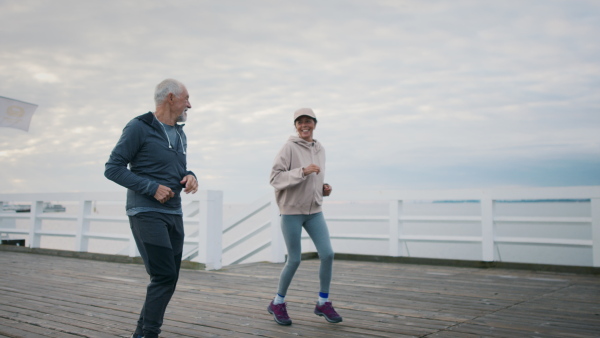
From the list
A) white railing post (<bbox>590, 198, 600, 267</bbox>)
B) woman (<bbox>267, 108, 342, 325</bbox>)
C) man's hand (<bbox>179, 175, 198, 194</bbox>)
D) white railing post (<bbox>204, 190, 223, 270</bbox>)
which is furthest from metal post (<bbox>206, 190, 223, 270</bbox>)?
white railing post (<bbox>590, 198, 600, 267</bbox>)

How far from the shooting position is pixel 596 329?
3.99 metres

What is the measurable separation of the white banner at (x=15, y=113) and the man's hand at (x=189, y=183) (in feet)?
30.2

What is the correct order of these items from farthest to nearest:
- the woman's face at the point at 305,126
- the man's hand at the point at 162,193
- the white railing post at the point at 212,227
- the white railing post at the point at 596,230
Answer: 1. the white railing post at the point at 212,227
2. the white railing post at the point at 596,230
3. the woman's face at the point at 305,126
4. the man's hand at the point at 162,193

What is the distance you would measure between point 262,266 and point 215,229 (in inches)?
39.8

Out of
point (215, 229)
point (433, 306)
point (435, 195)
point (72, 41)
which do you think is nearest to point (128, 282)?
point (215, 229)

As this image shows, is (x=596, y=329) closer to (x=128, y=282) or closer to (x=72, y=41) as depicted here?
(x=128, y=282)

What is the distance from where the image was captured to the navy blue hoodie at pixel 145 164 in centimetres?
288

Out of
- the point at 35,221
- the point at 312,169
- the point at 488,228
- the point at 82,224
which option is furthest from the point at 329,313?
the point at 35,221

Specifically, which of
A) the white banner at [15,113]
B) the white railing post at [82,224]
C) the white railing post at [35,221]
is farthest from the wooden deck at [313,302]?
the white banner at [15,113]

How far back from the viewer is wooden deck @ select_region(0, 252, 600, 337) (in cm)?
394

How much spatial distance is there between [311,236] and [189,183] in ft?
4.74

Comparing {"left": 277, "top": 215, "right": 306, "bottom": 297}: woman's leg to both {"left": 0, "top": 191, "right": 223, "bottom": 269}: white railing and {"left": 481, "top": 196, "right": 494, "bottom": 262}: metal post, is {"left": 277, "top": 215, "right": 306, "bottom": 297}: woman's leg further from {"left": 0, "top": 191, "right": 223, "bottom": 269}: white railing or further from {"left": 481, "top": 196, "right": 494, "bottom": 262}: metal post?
{"left": 481, "top": 196, "right": 494, "bottom": 262}: metal post

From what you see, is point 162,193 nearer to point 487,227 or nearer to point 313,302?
point 313,302

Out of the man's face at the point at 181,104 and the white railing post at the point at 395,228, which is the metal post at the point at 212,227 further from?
the man's face at the point at 181,104
